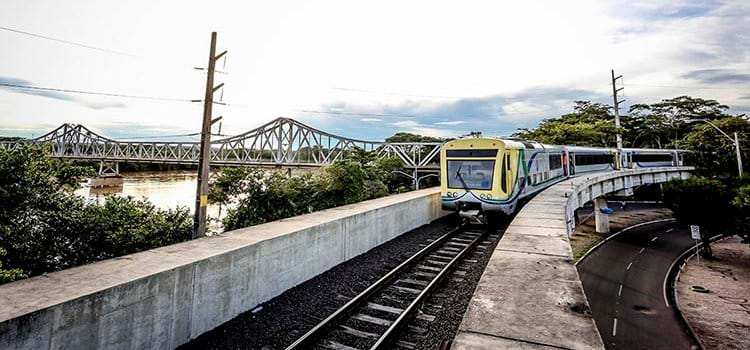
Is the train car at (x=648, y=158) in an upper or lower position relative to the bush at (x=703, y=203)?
upper

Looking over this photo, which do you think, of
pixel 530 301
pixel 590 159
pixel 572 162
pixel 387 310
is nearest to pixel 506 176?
pixel 387 310

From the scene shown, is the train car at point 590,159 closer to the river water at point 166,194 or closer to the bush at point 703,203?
the bush at point 703,203

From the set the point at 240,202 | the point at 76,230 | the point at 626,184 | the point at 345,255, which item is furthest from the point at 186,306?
the point at 626,184

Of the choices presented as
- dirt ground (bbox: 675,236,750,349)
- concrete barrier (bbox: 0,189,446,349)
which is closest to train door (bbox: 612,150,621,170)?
dirt ground (bbox: 675,236,750,349)

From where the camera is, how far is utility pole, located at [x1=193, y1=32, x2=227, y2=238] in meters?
8.01

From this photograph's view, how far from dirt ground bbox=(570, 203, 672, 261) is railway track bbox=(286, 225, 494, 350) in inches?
795

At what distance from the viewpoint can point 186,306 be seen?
4.44 m

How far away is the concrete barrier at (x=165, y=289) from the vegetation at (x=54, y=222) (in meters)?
3.14

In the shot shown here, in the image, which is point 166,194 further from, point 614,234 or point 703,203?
point 703,203

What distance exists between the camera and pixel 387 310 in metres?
5.65

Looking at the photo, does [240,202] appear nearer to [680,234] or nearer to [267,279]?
[267,279]

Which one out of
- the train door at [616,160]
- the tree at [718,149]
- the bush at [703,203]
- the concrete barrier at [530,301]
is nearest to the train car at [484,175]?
the concrete barrier at [530,301]

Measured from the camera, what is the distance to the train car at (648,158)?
1189 inches

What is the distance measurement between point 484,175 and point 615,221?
33.4 m
